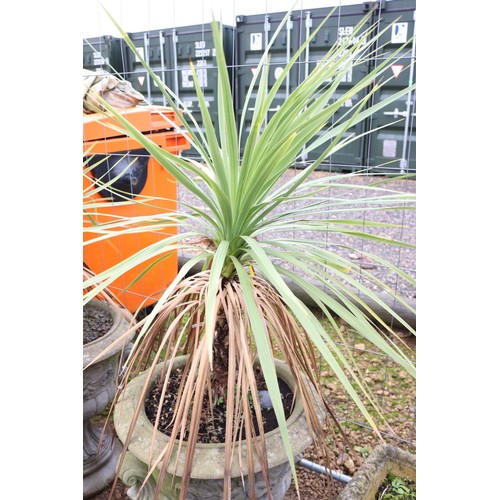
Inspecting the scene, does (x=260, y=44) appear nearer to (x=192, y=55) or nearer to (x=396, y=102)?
(x=192, y=55)

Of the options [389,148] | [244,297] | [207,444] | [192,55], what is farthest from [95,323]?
[192,55]

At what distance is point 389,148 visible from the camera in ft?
18.2

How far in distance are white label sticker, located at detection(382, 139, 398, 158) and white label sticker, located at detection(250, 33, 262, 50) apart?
189 cm

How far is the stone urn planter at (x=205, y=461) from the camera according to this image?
0.97 m

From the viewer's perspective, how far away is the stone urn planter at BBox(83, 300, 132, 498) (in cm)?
146

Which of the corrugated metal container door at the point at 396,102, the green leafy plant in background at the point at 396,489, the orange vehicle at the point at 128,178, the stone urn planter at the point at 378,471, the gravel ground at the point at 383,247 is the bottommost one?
the green leafy plant in background at the point at 396,489

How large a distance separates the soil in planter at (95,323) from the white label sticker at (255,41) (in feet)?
15.4

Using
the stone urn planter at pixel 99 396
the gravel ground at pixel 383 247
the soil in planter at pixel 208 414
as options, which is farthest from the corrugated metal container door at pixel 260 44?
the soil in planter at pixel 208 414

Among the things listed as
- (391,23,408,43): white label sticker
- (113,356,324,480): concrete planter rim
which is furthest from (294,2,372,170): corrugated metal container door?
(113,356,324,480): concrete planter rim

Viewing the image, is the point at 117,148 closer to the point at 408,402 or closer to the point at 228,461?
the point at 228,461

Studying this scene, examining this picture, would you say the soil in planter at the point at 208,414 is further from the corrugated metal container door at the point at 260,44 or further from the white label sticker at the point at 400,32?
the white label sticker at the point at 400,32

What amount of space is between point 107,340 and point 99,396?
0.19m

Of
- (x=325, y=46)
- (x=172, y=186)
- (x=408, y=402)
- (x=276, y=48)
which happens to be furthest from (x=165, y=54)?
(x=408, y=402)

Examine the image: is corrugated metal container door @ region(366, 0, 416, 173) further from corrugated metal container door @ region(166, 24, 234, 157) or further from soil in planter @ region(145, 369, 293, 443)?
soil in planter @ region(145, 369, 293, 443)
